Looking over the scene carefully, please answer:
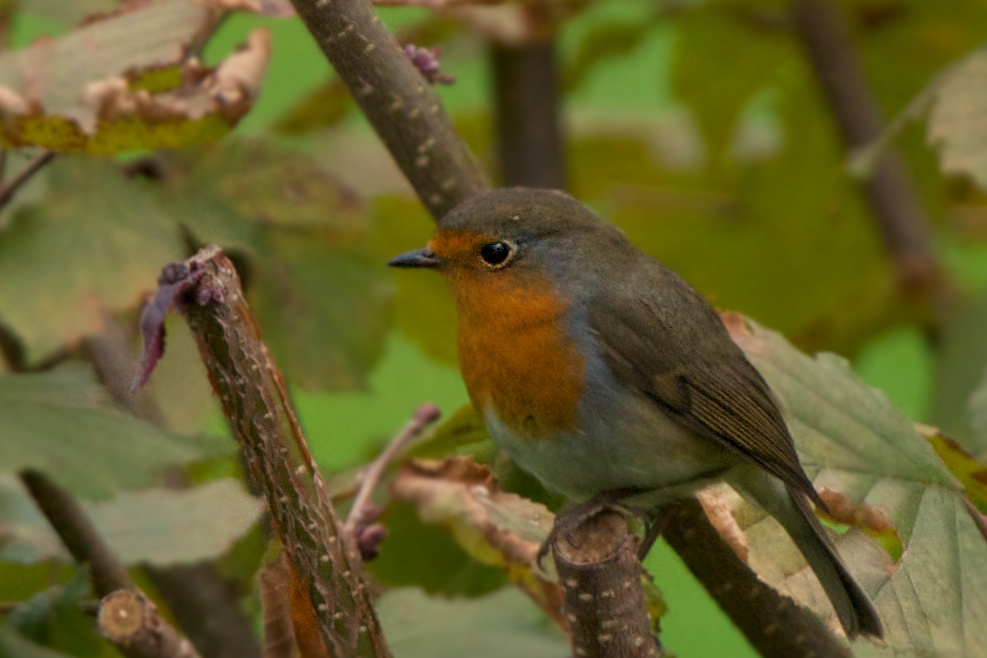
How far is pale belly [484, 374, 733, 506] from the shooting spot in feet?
6.34

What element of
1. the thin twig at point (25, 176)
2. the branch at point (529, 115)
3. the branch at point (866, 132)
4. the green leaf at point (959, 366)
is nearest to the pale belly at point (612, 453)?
the green leaf at point (959, 366)

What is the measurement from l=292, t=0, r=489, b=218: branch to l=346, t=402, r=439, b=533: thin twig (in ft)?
0.97

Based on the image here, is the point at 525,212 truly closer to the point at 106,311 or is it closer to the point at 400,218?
the point at 106,311

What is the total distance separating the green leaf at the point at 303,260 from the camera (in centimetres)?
249

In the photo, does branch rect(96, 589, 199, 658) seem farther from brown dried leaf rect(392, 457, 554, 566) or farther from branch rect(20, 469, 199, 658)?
brown dried leaf rect(392, 457, 554, 566)

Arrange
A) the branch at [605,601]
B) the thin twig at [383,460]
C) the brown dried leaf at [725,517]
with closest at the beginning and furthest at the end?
the branch at [605,601] → the brown dried leaf at [725,517] → the thin twig at [383,460]

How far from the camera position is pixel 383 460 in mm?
2031

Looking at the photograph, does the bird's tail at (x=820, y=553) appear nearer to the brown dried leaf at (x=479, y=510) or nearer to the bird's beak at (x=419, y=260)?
the brown dried leaf at (x=479, y=510)

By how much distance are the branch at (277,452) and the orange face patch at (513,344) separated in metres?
0.34

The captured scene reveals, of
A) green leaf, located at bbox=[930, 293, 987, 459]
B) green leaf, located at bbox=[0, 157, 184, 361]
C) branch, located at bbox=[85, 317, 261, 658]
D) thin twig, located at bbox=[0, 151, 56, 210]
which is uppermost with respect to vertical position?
thin twig, located at bbox=[0, 151, 56, 210]

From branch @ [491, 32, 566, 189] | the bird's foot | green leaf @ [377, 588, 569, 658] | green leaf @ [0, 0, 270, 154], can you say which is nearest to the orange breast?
the bird's foot

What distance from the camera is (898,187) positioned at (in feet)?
11.2

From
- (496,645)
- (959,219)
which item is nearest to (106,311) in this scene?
(496,645)

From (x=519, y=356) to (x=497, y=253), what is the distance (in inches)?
7.9
